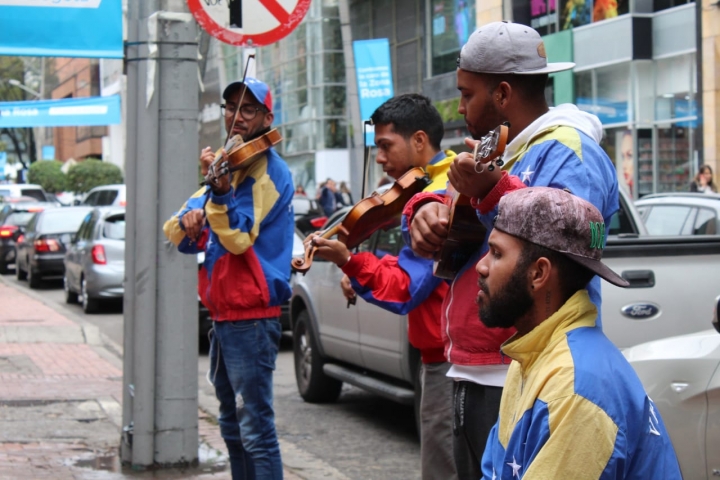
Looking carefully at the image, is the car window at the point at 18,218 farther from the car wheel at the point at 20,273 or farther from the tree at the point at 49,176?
the tree at the point at 49,176

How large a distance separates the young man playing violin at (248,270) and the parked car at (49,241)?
54.9 ft

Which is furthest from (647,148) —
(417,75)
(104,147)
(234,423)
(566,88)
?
(104,147)

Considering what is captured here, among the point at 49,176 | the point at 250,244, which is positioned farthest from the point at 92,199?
the point at 49,176

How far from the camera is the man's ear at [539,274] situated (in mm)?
2271

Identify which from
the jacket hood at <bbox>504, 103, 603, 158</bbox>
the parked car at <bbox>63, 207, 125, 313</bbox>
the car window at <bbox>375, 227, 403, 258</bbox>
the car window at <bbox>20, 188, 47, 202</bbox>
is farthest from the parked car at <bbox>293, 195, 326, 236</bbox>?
the jacket hood at <bbox>504, 103, 603, 158</bbox>

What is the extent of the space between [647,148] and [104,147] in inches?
2180

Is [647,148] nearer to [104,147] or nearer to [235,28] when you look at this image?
[235,28]

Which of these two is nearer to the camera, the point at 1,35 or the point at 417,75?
the point at 1,35

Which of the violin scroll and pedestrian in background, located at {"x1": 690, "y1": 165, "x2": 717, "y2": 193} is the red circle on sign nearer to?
the violin scroll

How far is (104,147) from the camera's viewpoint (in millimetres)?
73312

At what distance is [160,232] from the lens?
21.0ft

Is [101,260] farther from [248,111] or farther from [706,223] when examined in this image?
[248,111]

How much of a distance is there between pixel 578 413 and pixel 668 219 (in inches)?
313

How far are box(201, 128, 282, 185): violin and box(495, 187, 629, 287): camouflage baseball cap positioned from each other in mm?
2461
